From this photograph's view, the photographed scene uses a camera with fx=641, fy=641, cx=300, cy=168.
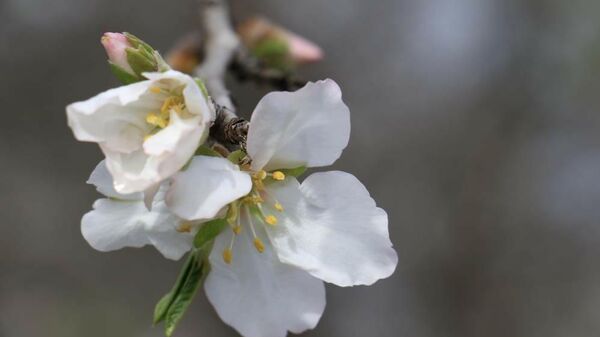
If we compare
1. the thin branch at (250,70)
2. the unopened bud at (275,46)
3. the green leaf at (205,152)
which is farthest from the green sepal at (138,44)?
the unopened bud at (275,46)

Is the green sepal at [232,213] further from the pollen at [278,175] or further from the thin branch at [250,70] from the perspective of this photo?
the thin branch at [250,70]

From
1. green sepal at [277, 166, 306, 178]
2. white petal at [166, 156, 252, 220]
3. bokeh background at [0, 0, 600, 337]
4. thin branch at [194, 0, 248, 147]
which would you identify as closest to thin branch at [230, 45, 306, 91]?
thin branch at [194, 0, 248, 147]

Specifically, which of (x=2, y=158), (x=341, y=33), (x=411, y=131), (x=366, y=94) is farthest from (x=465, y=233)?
(x=2, y=158)

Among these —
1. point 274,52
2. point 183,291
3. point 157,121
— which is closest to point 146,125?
point 157,121

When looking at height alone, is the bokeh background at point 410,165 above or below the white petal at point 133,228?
below

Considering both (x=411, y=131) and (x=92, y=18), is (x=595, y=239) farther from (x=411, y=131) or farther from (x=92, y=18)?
(x=92, y=18)
